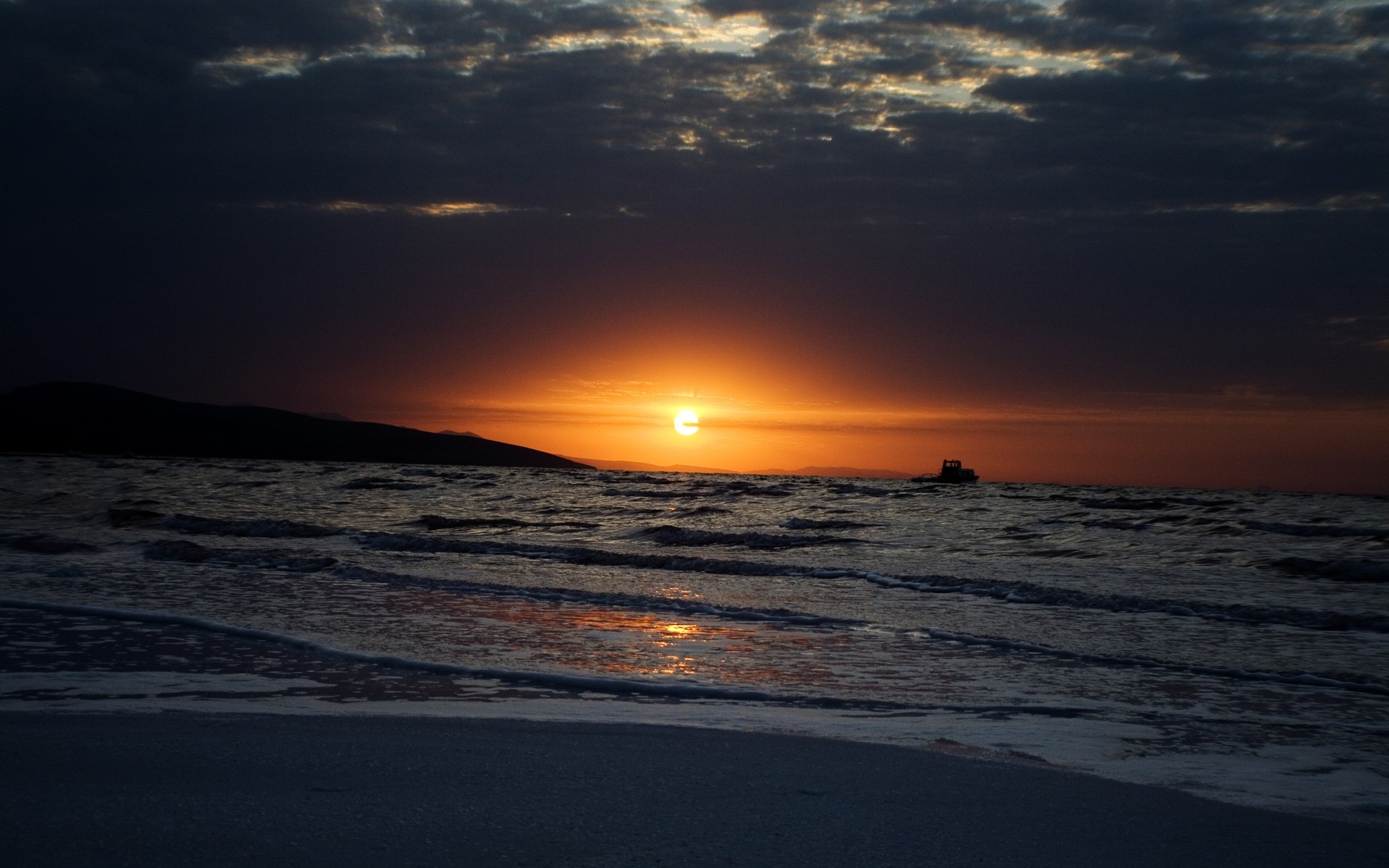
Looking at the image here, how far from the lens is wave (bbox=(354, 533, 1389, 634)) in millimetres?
12383

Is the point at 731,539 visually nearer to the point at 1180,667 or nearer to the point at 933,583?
the point at 933,583

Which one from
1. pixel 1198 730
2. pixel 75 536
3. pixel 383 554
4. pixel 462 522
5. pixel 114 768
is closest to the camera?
pixel 114 768

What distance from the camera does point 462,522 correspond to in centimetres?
2741

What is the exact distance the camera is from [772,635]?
10484 millimetres

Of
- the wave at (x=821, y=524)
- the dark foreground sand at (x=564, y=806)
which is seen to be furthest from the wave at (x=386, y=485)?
the dark foreground sand at (x=564, y=806)

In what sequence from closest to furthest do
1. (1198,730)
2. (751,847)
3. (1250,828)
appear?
(751,847) < (1250,828) < (1198,730)

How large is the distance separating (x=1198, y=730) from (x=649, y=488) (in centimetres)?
5147

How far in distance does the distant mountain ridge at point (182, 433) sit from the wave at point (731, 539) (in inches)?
4368

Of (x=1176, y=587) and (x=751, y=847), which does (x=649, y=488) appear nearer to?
(x=1176, y=587)

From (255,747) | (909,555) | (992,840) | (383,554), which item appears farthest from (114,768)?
(909,555)

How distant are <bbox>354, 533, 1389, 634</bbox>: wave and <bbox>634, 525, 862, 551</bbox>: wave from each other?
10.9 ft

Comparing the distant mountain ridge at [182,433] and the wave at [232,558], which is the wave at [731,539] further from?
the distant mountain ridge at [182,433]

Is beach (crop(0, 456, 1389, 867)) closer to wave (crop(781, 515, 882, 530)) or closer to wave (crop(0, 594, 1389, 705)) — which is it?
wave (crop(0, 594, 1389, 705))

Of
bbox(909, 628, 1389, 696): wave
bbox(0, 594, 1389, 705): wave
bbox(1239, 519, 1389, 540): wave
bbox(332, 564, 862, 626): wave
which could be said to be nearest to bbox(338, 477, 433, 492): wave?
bbox(332, 564, 862, 626): wave
